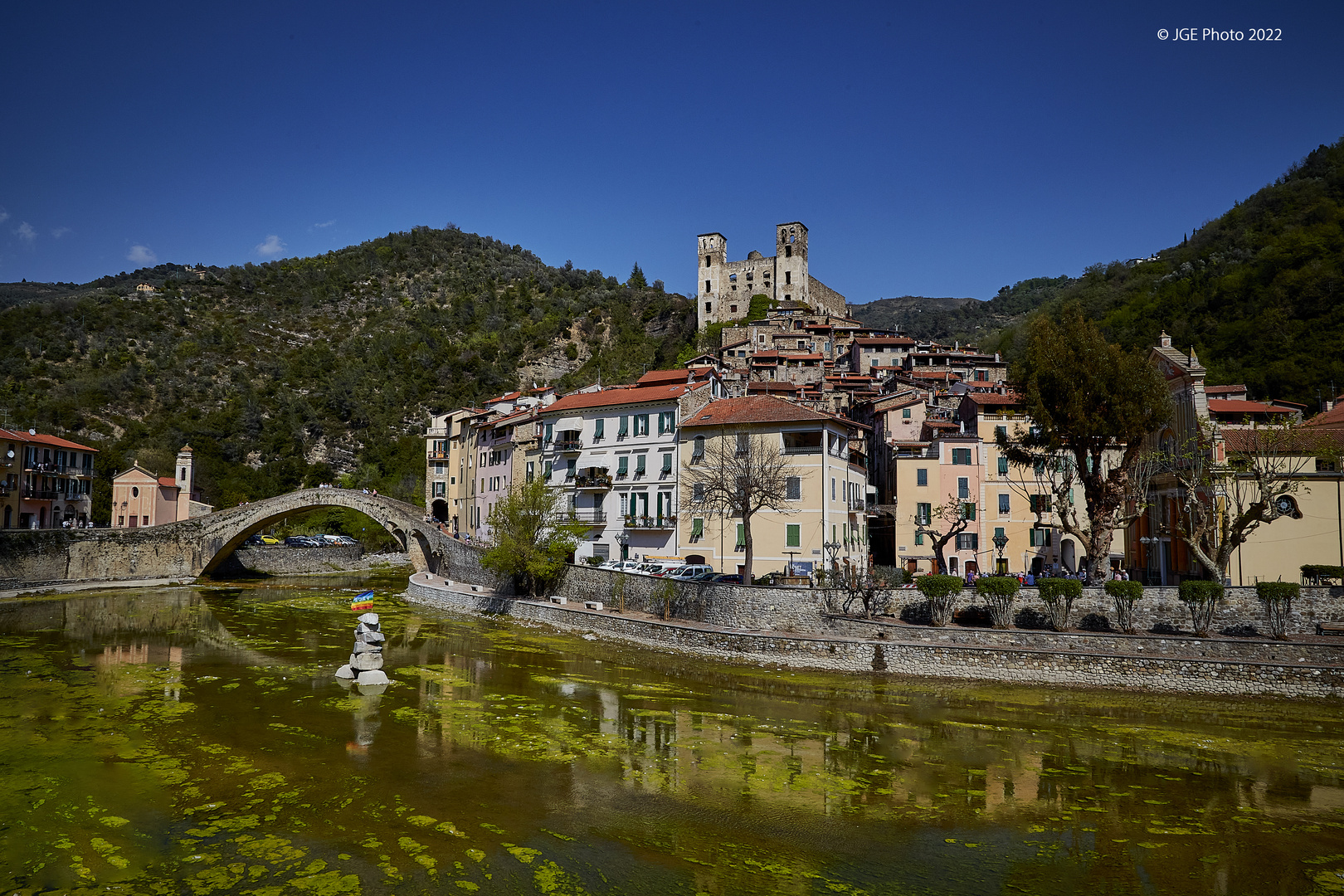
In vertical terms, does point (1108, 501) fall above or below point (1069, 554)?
above

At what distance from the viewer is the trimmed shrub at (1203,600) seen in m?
25.3

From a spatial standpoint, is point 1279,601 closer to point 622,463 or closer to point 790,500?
point 790,500

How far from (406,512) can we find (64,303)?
8660cm

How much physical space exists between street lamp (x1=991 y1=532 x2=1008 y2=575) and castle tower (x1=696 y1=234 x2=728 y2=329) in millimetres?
72789

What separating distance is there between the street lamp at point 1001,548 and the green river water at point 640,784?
1520cm

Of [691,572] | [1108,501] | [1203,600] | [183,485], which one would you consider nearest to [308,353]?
[183,485]

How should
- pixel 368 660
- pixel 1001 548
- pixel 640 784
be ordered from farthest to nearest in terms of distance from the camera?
pixel 1001 548 → pixel 368 660 → pixel 640 784

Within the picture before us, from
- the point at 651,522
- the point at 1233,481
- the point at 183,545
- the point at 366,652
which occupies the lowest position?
the point at 366,652

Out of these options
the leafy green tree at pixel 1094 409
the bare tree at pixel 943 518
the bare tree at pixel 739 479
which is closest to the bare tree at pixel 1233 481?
the leafy green tree at pixel 1094 409

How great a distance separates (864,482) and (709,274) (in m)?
71.2

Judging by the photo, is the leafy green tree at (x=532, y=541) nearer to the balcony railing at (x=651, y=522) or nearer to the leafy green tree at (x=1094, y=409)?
the balcony railing at (x=651, y=522)

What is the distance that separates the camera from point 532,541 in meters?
39.1

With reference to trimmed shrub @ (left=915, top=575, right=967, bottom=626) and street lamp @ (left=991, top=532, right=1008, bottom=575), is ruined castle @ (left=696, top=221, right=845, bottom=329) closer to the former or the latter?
street lamp @ (left=991, top=532, right=1008, bottom=575)

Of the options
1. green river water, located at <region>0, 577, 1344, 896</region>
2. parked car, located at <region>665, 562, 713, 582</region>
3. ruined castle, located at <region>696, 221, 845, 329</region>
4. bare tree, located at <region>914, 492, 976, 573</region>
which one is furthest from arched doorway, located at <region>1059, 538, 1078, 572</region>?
ruined castle, located at <region>696, 221, 845, 329</region>
